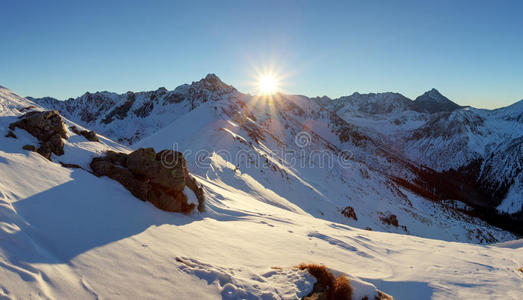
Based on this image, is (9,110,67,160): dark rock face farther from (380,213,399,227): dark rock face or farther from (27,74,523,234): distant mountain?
(27,74,523,234): distant mountain

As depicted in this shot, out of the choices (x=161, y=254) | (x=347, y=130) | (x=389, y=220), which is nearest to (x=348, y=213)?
(x=389, y=220)

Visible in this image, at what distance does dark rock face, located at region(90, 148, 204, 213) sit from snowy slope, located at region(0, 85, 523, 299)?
684 mm

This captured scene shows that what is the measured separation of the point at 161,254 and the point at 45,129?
10.9 metres

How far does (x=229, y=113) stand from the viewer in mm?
64688

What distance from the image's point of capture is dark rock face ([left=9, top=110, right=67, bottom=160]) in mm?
11844

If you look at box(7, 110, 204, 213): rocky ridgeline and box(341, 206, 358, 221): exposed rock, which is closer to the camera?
box(7, 110, 204, 213): rocky ridgeline

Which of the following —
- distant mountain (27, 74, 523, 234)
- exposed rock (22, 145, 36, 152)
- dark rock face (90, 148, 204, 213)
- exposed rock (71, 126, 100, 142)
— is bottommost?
dark rock face (90, 148, 204, 213)

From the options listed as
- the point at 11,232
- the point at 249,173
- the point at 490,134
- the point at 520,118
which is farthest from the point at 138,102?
the point at 520,118

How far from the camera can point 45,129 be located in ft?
41.0

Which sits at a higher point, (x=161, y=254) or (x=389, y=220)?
(x=161, y=254)

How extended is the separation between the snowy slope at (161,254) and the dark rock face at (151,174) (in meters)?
0.68

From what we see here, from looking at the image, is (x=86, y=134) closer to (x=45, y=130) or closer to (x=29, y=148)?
(x=45, y=130)

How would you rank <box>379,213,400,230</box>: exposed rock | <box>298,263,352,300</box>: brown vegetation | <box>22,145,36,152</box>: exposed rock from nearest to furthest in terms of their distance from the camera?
<box>298,263,352,300</box>: brown vegetation < <box>22,145,36,152</box>: exposed rock < <box>379,213,400,230</box>: exposed rock

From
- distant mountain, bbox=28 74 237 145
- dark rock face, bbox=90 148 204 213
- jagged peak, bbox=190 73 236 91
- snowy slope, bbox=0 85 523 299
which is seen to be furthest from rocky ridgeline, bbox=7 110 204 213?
jagged peak, bbox=190 73 236 91
